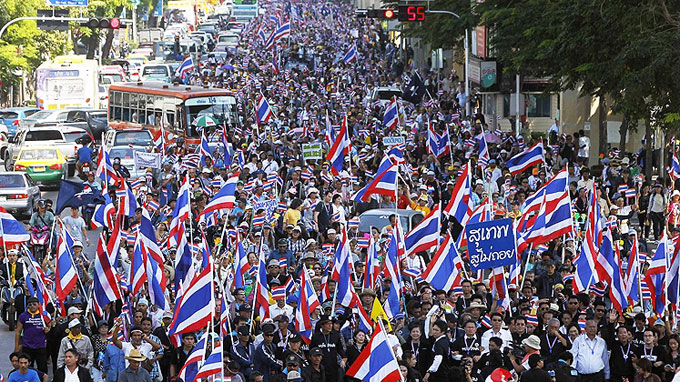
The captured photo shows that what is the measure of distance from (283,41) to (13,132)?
87.3ft

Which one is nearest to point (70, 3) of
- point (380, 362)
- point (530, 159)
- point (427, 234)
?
point (530, 159)

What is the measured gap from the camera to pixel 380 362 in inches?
531

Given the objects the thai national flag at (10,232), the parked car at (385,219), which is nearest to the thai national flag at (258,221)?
the parked car at (385,219)

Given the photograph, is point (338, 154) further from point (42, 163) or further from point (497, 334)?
point (497, 334)

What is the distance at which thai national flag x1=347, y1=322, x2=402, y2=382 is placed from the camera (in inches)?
527

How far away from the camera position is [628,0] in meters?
28.1

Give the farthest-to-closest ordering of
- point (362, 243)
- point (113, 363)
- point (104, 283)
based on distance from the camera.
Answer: point (362, 243) → point (104, 283) → point (113, 363)

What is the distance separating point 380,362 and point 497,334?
2.20 meters

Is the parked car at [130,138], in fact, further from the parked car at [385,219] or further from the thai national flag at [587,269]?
the thai national flag at [587,269]

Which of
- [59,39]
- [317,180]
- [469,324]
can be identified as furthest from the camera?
[59,39]

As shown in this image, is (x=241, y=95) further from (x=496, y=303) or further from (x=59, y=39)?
(x=496, y=303)

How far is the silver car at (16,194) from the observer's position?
30.4m

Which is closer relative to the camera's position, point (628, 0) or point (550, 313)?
point (550, 313)

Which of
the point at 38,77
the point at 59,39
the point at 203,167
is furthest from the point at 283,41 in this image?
the point at 203,167
